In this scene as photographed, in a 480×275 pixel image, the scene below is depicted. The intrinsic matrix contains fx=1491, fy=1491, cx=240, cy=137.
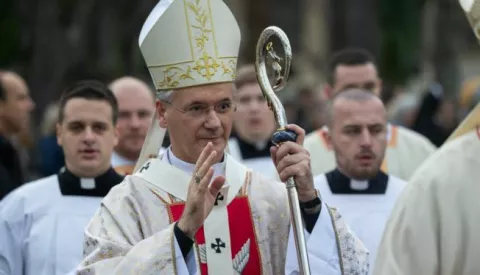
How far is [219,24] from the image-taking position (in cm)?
632

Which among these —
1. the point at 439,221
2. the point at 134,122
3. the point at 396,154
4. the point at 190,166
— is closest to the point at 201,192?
the point at 190,166

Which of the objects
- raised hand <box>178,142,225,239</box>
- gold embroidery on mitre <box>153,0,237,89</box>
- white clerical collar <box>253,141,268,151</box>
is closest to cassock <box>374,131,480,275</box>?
raised hand <box>178,142,225,239</box>

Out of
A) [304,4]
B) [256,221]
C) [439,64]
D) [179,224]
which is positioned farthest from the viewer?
[304,4]

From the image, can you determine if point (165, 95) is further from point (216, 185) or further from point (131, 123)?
point (131, 123)

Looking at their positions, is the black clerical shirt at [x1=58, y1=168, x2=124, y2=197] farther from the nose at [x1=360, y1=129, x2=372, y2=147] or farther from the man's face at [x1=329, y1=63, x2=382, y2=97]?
the man's face at [x1=329, y1=63, x2=382, y2=97]

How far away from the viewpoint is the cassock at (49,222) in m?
7.75

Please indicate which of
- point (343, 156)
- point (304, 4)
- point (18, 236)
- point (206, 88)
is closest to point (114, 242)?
point (206, 88)

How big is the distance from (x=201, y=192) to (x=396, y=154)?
177 inches

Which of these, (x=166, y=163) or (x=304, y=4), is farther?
(x=304, y=4)

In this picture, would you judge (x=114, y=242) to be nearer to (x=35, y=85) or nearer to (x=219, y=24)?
(x=219, y=24)

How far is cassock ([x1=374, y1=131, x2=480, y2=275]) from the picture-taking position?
412 centimetres

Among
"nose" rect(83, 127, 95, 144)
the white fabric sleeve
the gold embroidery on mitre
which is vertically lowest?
the white fabric sleeve

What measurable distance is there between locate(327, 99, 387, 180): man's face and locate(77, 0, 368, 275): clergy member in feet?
6.37

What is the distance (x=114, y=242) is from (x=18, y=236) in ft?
6.82
